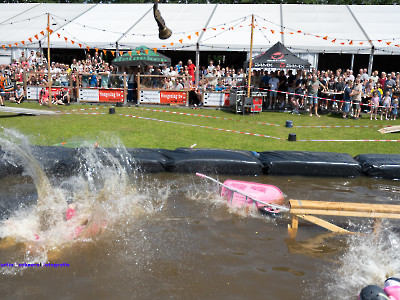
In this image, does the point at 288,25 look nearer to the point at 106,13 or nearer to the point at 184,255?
the point at 106,13

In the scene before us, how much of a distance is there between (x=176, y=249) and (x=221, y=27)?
19035mm

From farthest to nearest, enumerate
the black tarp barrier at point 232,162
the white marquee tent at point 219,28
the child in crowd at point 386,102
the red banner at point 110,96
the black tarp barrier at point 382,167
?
the white marquee tent at point 219,28
the red banner at point 110,96
the child in crowd at point 386,102
the black tarp barrier at point 382,167
the black tarp barrier at point 232,162

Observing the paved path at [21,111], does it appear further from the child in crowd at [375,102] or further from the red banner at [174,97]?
the child in crowd at [375,102]

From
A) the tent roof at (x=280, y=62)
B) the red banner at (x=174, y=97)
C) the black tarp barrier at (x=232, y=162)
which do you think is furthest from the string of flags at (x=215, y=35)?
the black tarp barrier at (x=232, y=162)

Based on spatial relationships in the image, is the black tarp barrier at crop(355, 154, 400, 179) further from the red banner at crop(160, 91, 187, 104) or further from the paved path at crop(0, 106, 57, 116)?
the paved path at crop(0, 106, 57, 116)

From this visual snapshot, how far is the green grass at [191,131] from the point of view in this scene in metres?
11.0

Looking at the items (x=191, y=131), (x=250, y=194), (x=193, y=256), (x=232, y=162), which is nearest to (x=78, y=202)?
(x=193, y=256)

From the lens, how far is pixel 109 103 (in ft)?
61.9

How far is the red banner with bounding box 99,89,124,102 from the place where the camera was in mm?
18859

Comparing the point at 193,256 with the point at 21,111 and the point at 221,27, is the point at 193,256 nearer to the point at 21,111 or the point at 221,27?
the point at 21,111

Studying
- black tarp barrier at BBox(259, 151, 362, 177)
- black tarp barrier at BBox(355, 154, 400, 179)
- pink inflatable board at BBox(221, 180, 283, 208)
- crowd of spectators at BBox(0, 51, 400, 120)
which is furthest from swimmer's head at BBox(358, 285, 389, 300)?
crowd of spectators at BBox(0, 51, 400, 120)

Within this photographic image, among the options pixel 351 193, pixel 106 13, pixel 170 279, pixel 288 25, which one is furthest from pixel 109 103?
pixel 170 279

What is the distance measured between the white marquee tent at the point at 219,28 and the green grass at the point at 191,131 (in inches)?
234

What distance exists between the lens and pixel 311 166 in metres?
8.71
